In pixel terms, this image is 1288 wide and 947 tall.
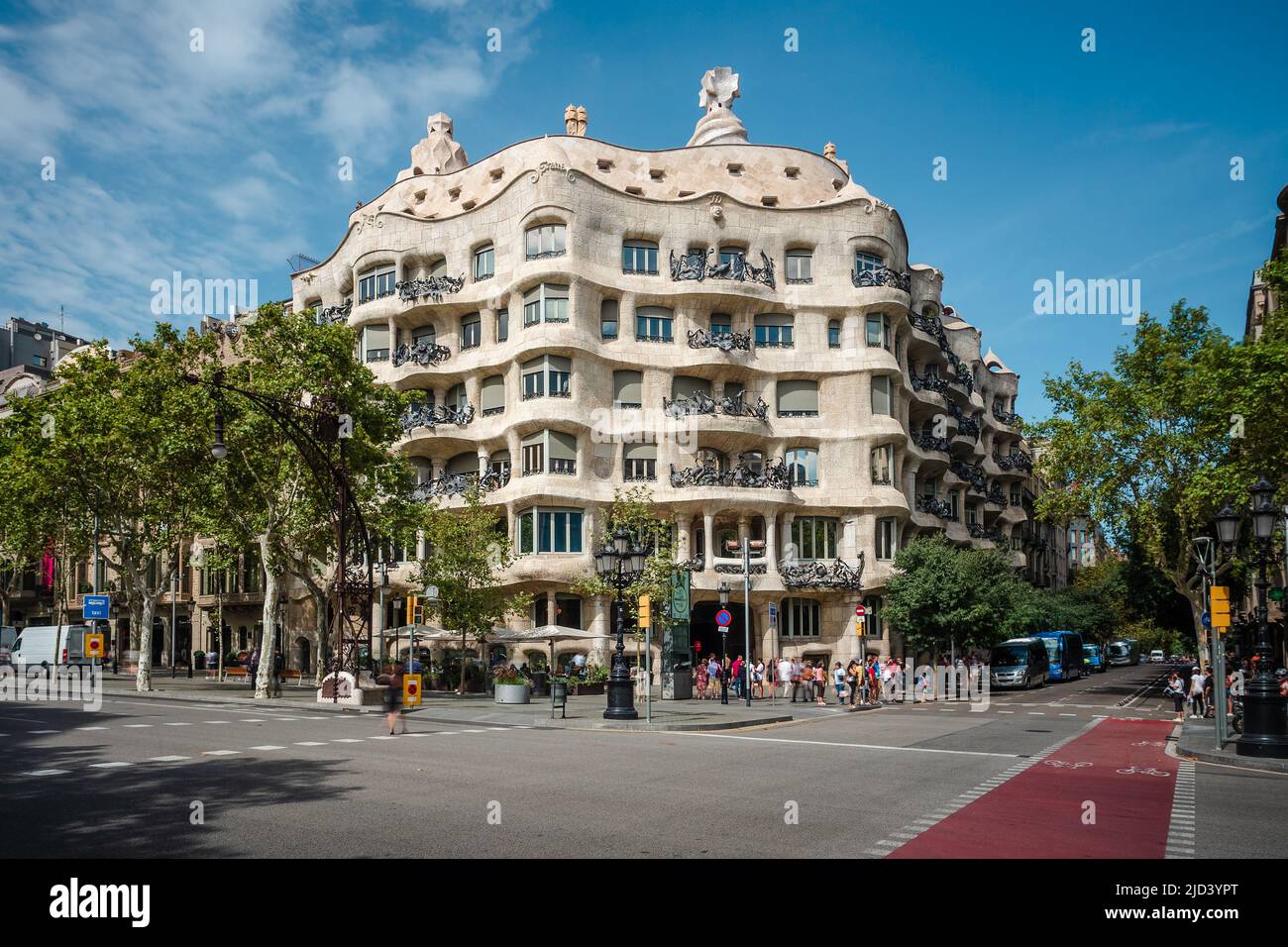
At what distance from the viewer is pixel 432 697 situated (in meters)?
34.9

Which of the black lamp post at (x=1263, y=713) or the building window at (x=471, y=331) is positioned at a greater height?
the building window at (x=471, y=331)

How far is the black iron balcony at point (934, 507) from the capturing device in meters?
53.4

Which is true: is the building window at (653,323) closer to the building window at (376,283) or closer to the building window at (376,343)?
the building window at (376,283)

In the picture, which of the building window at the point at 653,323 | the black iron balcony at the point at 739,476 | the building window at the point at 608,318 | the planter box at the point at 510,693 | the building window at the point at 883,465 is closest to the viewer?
the planter box at the point at 510,693

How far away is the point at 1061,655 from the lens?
56719mm

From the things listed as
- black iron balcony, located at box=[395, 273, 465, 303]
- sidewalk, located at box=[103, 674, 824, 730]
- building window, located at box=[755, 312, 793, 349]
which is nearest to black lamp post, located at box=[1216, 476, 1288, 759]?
sidewalk, located at box=[103, 674, 824, 730]

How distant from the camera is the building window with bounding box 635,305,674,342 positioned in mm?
46250

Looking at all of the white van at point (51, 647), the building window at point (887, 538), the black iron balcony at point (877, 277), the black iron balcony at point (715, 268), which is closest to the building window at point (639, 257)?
the black iron balcony at point (715, 268)

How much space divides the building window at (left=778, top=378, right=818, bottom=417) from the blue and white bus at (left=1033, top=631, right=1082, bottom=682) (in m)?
19.7

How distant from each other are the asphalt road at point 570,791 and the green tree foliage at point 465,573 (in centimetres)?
1336

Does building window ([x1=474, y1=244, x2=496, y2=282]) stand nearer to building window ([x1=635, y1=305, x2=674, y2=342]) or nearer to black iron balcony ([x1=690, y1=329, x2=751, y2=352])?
building window ([x1=635, y1=305, x2=674, y2=342])

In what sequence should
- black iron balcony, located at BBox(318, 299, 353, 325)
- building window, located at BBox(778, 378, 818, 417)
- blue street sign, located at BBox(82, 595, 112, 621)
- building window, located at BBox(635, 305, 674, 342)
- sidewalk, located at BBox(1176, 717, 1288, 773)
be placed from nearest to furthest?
sidewalk, located at BBox(1176, 717, 1288, 773) < blue street sign, located at BBox(82, 595, 112, 621) < building window, located at BBox(635, 305, 674, 342) < building window, located at BBox(778, 378, 818, 417) < black iron balcony, located at BBox(318, 299, 353, 325)
